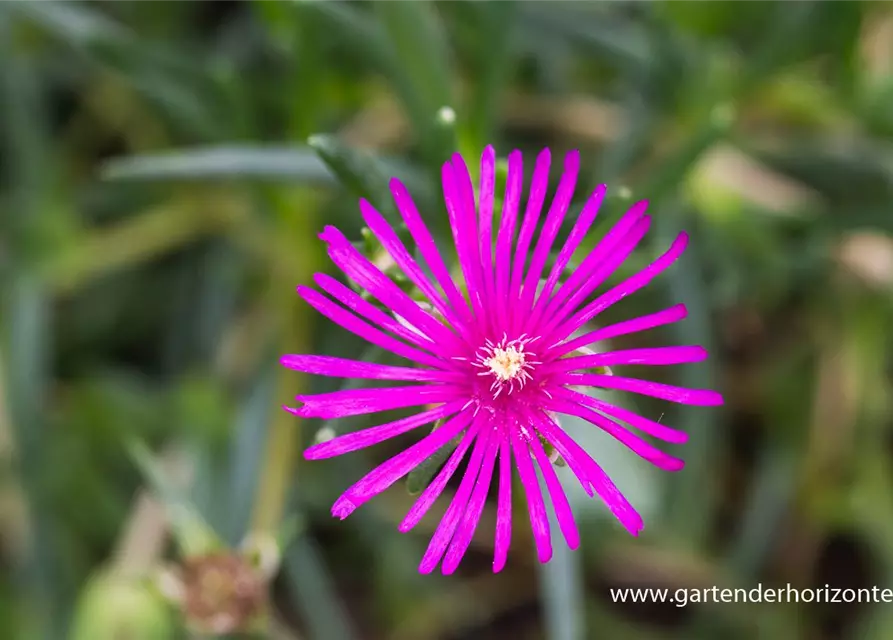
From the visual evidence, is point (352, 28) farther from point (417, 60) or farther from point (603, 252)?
point (603, 252)

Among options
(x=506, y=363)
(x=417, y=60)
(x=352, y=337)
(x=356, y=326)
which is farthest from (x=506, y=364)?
(x=352, y=337)

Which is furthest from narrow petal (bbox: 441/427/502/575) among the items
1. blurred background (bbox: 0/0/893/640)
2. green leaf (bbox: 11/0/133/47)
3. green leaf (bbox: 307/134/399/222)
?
green leaf (bbox: 11/0/133/47)

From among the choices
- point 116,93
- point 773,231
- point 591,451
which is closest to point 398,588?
point 591,451

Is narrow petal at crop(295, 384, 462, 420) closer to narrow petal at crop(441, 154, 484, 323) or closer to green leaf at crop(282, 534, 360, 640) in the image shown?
A: narrow petal at crop(441, 154, 484, 323)

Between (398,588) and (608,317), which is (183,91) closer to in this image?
(608,317)

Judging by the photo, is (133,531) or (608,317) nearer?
(133,531)

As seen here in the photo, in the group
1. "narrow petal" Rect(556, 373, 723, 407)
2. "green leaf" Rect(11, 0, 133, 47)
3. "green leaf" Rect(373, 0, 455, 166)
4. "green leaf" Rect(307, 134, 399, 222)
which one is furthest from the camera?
"green leaf" Rect(11, 0, 133, 47)

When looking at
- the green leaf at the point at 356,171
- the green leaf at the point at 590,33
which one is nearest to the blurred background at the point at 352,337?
the green leaf at the point at 590,33
